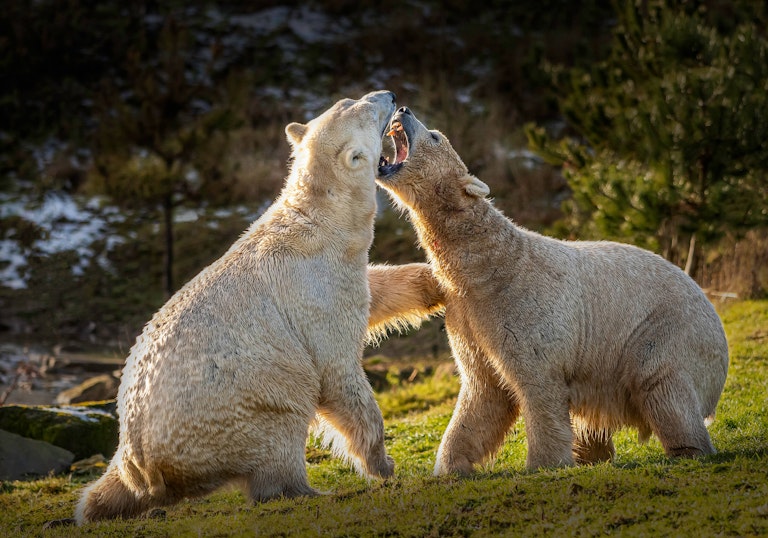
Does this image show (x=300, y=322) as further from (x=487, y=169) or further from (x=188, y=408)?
(x=487, y=169)

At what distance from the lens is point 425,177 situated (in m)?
7.01

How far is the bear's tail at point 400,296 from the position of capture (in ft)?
23.5

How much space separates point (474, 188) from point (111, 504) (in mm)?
3441

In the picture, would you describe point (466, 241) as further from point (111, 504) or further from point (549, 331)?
point (111, 504)

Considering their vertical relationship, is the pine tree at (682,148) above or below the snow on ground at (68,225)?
above

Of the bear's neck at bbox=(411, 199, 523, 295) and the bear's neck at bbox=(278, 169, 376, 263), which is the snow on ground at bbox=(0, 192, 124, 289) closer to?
the bear's neck at bbox=(278, 169, 376, 263)

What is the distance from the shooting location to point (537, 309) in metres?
6.68

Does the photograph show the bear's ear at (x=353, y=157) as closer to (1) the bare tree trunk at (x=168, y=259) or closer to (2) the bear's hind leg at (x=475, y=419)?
(2) the bear's hind leg at (x=475, y=419)

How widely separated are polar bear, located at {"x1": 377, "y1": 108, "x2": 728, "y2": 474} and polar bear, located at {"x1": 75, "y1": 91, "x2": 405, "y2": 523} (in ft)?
1.76

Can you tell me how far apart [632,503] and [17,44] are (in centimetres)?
2634

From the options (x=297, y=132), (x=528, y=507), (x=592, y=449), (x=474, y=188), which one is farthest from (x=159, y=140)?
(x=528, y=507)

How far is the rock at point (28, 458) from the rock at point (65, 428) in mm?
327

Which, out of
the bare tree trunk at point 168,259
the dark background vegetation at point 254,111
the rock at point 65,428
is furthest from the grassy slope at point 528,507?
the bare tree trunk at point 168,259

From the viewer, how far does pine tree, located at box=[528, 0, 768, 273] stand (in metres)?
13.8
